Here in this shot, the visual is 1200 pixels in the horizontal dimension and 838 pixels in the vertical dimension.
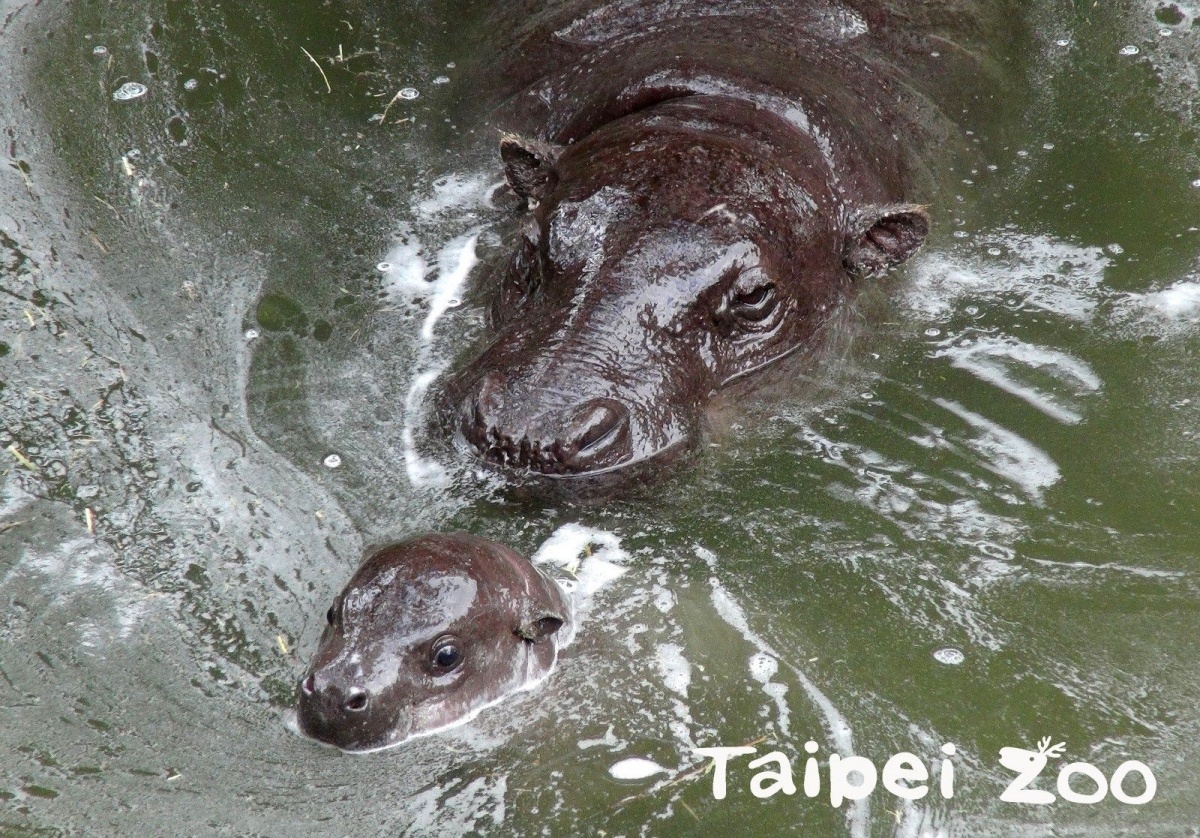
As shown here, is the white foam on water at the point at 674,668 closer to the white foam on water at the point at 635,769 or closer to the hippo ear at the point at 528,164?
the white foam on water at the point at 635,769

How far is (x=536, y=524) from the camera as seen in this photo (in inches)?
186

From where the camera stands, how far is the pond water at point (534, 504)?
3834 mm

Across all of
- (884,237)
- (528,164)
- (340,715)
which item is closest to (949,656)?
(340,715)

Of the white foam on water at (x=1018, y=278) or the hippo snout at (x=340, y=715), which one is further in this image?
the white foam on water at (x=1018, y=278)

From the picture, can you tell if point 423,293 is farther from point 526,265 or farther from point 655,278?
point 655,278

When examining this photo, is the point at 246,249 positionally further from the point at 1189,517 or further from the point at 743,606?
the point at 1189,517

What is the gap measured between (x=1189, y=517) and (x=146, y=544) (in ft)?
12.0

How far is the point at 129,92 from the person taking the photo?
7.34 meters

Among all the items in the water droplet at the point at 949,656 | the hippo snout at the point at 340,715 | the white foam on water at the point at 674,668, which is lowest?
the hippo snout at the point at 340,715

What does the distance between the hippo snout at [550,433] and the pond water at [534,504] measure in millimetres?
168

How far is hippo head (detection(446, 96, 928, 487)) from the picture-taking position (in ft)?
15.8

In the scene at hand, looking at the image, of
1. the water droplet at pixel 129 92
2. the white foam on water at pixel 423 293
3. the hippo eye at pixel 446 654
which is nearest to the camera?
the hippo eye at pixel 446 654

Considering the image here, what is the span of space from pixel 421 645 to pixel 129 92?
188 inches

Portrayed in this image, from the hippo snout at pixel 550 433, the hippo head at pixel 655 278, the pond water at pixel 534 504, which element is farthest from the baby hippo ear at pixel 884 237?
the hippo snout at pixel 550 433
